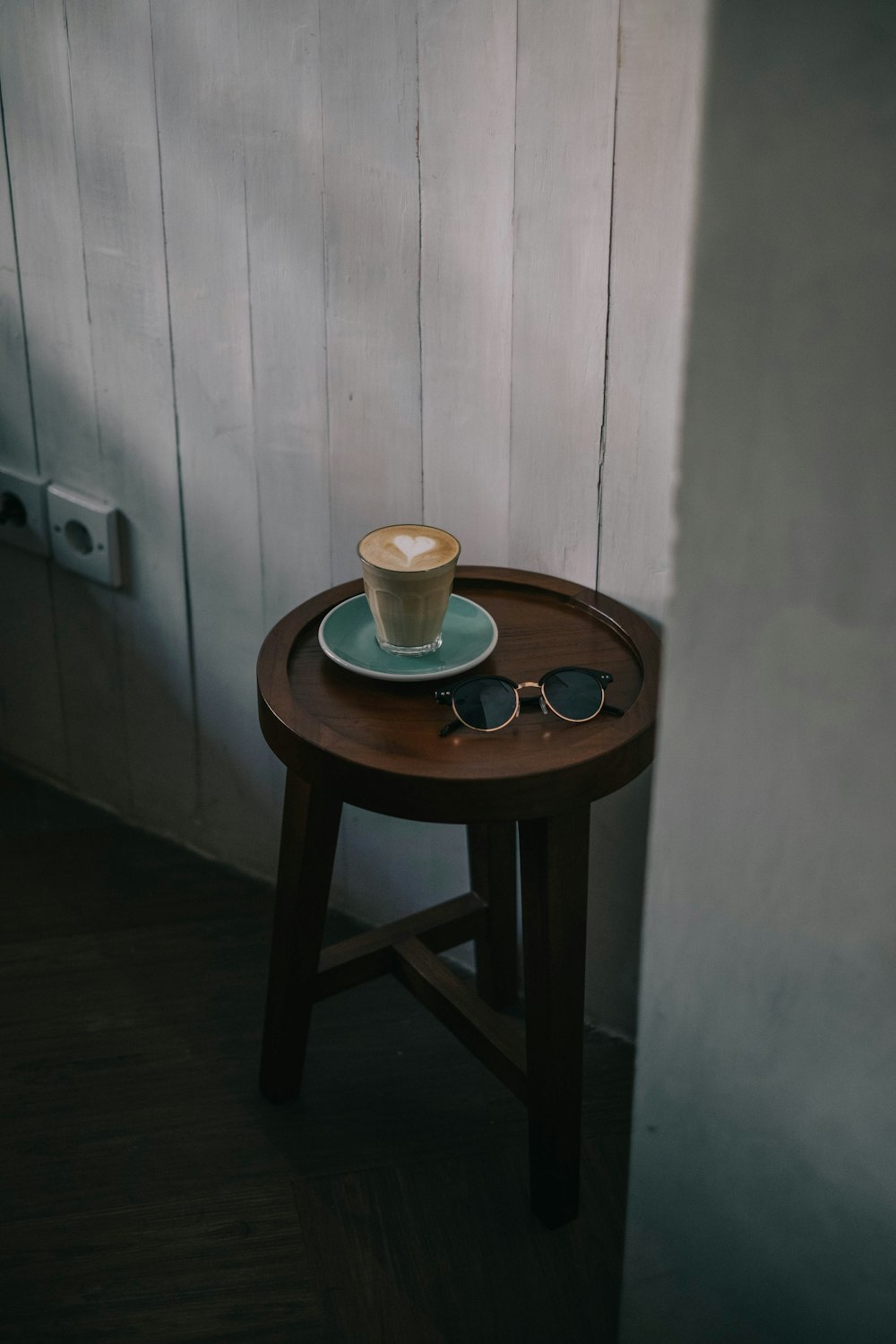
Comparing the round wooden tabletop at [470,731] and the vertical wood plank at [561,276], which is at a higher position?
the vertical wood plank at [561,276]

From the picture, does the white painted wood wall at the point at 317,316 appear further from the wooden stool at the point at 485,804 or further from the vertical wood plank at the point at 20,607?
the wooden stool at the point at 485,804

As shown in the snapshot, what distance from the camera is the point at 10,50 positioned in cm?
145

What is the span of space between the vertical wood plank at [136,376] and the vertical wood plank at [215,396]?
2cm

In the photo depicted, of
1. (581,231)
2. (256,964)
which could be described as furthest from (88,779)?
(581,231)

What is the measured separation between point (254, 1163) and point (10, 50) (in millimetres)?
1376

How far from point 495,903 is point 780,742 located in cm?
114

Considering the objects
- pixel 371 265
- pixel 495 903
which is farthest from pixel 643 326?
pixel 495 903

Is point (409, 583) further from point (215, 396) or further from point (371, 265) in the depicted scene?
point (215, 396)

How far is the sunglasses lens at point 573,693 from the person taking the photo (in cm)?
106

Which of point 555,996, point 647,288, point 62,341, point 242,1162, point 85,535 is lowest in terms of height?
point 242,1162

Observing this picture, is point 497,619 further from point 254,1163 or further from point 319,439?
point 254,1163

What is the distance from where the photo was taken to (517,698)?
1074 mm

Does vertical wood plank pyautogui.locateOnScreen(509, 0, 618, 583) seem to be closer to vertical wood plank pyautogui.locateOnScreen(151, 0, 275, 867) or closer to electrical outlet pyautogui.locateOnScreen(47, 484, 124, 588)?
vertical wood plank pyautogui.locateOnScreen(151, 0, 275, 867)

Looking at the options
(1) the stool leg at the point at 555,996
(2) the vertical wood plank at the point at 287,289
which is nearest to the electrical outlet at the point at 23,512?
(2) the vertical wood plank at the point at 287,289
